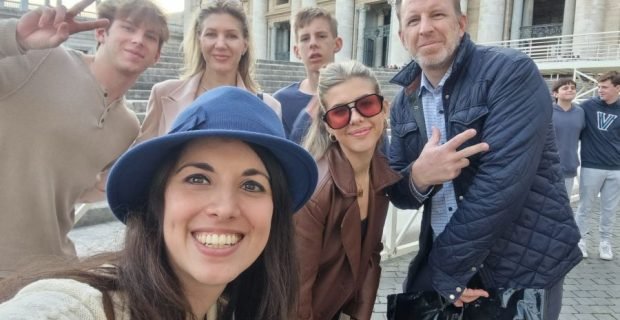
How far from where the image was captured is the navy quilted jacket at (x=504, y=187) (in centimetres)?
195

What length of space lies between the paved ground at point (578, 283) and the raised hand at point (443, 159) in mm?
2263

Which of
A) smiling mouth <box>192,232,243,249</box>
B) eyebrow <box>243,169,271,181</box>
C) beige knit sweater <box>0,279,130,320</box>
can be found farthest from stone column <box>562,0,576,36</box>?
beige knit sweater <box>0,279,130,320</box>

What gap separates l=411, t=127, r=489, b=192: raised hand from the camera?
196 cm

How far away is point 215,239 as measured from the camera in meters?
1.30

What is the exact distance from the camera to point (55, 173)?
2.11 meters

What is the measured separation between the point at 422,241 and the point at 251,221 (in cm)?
139

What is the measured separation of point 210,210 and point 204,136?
0.22 metres

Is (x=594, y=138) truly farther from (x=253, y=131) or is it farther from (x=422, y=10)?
(x=253, y=131)

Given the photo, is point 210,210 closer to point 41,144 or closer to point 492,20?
point 41,144

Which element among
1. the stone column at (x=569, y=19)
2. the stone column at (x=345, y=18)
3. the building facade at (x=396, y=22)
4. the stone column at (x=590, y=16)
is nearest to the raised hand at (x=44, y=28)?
the building facade at (x=396, y=22)

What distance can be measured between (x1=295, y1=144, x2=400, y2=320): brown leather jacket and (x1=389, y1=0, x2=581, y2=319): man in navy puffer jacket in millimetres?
281

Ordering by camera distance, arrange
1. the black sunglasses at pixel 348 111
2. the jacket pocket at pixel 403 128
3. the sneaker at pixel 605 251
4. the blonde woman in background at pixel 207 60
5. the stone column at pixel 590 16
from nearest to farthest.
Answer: the black sunglasses at pixel 348 111 → the jacket pocket at pixel 403 128 → the blonde woman in background at pixel 207 60 → the sneaker at pixel 605 251 → the stone column at pixel 590 16

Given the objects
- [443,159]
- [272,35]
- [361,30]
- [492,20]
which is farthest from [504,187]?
[272,35]

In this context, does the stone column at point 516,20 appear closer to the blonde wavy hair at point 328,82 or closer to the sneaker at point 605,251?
the sneaker at point 605,251
